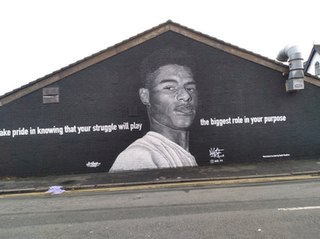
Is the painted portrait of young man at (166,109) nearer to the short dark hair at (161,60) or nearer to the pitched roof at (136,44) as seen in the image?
the short dark hair at (161,60)

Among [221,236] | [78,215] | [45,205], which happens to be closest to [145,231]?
[221,236]

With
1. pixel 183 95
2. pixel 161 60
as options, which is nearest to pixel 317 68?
pixel 183 95

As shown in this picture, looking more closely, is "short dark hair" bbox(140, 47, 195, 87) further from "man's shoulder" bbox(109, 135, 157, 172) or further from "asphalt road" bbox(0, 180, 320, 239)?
"asphalt road" bbox(0, 180, 320, 239)

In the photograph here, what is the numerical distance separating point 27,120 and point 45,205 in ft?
17.4

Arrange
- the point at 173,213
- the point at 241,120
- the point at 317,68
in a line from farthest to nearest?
the point at 317,68, the point at 241,120, the point at 173,213

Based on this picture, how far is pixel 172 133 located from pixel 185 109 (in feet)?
3.81

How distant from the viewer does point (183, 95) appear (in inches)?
498

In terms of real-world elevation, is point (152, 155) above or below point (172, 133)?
below

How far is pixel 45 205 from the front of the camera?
7.96 metres

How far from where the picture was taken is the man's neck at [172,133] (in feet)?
41.3

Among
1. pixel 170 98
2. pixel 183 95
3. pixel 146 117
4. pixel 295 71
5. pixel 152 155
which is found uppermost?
pixel 295 71

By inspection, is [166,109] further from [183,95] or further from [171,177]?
[171,177]

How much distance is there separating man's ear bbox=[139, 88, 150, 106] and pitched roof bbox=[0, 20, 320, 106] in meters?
1.91

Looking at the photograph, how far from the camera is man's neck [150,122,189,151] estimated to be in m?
12.6
